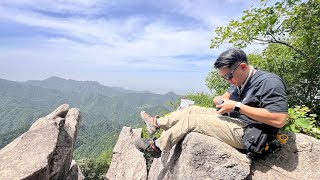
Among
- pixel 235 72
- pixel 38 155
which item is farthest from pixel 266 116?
pixel 38 155

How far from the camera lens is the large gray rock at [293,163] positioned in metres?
7.20

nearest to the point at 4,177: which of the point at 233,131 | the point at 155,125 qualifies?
the point at 155,125

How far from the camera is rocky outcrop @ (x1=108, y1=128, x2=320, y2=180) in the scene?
717cm

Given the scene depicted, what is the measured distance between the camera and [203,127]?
7.70 m

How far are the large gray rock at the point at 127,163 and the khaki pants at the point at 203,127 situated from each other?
9004mm

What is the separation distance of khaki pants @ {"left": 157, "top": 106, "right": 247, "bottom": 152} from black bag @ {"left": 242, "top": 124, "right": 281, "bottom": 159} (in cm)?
33

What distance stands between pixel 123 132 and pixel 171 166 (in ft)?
44.9

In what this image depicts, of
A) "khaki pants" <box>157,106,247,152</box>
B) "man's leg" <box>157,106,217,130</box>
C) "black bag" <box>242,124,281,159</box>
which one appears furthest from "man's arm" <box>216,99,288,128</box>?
"man's leg" <box>157,106,217,130</box>

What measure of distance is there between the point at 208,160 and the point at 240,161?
0.93m

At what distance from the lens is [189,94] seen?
44000 mm

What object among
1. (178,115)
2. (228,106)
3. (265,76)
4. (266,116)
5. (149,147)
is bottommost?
(149,147)

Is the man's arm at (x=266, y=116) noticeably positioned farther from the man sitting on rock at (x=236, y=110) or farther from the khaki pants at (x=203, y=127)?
the khaki pants at (x=203, y=127)

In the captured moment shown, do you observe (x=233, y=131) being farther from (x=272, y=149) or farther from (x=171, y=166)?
(x=171, y=166)

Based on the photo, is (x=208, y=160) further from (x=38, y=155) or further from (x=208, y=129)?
(x=38, y=155)
